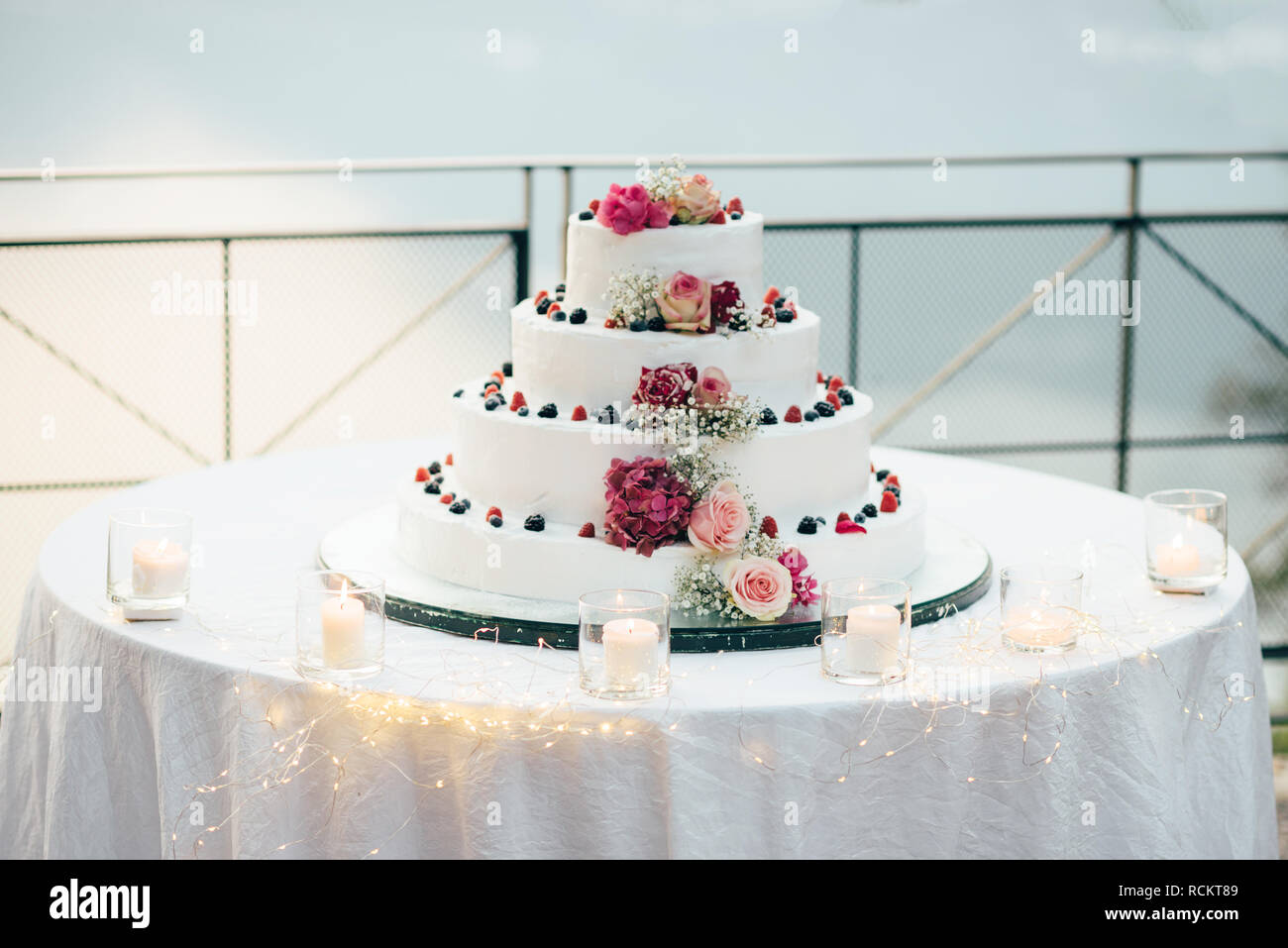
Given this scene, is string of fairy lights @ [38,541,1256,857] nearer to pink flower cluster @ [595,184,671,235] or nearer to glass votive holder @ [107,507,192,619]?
glass votive holder @ [107,507,192,619]

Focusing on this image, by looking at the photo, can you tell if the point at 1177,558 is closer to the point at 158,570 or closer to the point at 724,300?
the point at 724,300

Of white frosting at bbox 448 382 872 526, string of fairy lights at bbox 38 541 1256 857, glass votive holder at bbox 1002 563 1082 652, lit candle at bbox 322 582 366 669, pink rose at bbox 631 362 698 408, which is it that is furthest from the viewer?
white frosting at bbox 448 382 872 526

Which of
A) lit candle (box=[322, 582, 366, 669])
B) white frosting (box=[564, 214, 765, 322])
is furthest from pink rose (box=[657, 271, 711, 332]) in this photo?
lit candle (box=[322, 582, 366, 669])

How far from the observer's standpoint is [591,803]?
3.32m

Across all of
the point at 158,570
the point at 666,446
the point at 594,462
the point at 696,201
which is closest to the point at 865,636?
the point at 666,446

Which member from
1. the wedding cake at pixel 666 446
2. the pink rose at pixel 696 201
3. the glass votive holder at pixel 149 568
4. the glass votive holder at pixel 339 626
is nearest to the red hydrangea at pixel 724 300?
the wedding cake at pixel 666 446

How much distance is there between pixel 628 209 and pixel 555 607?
1.10m

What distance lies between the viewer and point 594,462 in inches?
154

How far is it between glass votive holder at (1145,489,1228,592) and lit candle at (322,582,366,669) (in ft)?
7.45

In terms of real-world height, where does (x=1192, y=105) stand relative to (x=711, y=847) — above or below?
above

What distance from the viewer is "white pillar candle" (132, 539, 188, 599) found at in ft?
12.7
